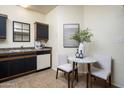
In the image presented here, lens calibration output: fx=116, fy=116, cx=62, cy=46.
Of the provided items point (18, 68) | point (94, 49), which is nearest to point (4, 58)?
point (18, 68)


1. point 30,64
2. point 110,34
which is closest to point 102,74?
point 110,34

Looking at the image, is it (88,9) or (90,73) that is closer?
(90,73)

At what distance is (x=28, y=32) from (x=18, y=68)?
4.79 ft

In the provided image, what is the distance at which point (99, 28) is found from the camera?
3.34m

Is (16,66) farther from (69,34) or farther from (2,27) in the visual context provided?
(69,34)

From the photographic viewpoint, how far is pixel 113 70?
2961 millimetres

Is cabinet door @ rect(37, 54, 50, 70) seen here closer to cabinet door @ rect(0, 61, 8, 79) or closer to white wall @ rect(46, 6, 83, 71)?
white wall @ rect(46, 6, 83, 71)

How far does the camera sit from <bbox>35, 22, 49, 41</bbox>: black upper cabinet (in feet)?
14.2

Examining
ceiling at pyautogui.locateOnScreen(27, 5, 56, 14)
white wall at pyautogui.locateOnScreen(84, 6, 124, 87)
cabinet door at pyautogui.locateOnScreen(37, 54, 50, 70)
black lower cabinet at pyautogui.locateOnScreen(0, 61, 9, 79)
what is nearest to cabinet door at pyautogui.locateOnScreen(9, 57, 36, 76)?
black lower cabinet at pyautogui.locateOnScreen(0, 61, 9, 79)

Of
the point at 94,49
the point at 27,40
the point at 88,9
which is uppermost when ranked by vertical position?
the point at 88,9

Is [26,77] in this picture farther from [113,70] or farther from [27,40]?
[113,70]

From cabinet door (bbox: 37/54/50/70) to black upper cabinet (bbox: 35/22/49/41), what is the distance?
70 centimetres

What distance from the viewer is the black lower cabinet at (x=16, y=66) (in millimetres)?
3033

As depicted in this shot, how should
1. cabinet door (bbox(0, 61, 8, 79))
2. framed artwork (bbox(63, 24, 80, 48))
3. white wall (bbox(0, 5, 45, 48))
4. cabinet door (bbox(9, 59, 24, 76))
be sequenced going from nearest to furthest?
cabinet door (bbox(0, 61, 8, 79))
cabinet door (bbox(9, 59, 24, 76))
white wall (bbox(0, 5, 45, 48))
framed artwork (bbox(63, 24, 80, 48))
